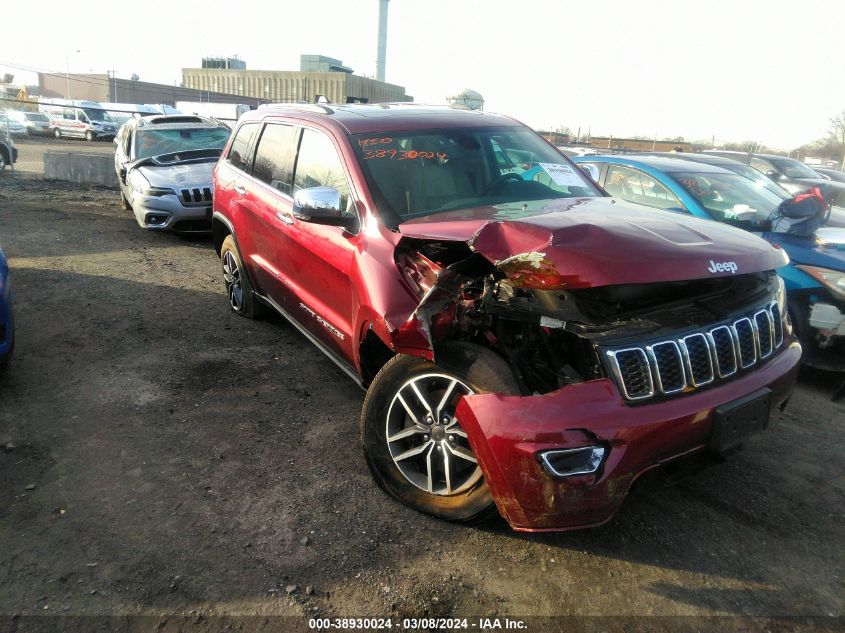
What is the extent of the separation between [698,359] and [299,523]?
6.24ft

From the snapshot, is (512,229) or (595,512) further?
(512,229)

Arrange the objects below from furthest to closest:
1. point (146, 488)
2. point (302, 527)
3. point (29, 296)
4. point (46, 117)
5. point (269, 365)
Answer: point (46, 117) < point (29, 296) < point (269, 365) < point (146, 488) < point (302, 527)

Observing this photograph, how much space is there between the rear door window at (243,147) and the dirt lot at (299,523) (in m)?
1.68

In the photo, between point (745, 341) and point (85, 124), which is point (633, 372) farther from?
point (85, 124)

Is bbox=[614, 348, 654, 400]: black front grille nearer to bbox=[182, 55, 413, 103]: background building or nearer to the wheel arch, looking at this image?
the wheel arch

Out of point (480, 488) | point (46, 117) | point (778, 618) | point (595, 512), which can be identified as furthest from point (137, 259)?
point (46, 117)

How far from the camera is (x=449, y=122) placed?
417 centimetres

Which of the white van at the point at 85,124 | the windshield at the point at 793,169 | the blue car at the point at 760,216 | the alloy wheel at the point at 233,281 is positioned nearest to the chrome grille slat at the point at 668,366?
the blue car at the point at 760,216

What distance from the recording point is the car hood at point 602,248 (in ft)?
8.13

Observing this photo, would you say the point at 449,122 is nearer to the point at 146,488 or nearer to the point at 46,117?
the point at 146,488

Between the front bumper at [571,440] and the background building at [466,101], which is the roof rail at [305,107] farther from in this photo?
the front bumper at [571,440]

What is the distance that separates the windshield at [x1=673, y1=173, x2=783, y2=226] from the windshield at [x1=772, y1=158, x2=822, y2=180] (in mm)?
8684

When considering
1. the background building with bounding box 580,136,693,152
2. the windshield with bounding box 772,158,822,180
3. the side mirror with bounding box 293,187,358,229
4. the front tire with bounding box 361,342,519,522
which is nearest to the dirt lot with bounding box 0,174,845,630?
the front tire with bounding box 361,342,519,522

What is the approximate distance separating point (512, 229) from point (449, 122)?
1.77 meters
